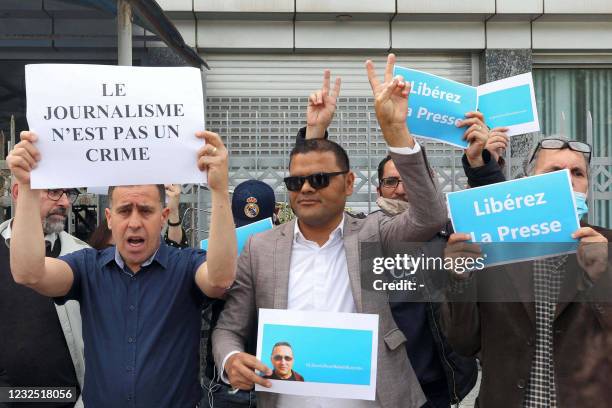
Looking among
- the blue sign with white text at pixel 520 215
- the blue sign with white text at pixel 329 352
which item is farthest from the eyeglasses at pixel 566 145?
the blue sign with white text at pixel 329 352

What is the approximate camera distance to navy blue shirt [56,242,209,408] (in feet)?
9.47

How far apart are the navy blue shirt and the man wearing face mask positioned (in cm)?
102

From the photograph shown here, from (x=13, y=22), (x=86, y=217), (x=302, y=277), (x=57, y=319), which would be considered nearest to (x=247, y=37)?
(x=13, y=22)

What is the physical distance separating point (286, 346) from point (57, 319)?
1.48m

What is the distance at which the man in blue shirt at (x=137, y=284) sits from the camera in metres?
2.78

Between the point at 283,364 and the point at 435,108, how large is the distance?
1.42m

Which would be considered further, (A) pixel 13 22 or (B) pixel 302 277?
(A) pixel 13 22

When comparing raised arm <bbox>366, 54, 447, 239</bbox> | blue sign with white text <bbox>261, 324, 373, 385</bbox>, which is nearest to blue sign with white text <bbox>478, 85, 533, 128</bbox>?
raised arm <bbox>366, 54, 447, 239</bbox>

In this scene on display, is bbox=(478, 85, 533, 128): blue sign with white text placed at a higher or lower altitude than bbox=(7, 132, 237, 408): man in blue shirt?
higher

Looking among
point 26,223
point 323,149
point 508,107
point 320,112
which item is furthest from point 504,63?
point 26,223

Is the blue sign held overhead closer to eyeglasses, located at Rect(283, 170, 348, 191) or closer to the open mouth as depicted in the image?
eyeglasses, located at Rect(283, 170, 348, 191)

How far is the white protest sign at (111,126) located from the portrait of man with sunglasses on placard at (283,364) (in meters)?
0.69

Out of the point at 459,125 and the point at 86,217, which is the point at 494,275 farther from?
the point at 86,217

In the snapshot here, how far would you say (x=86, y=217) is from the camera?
23.7 feet
